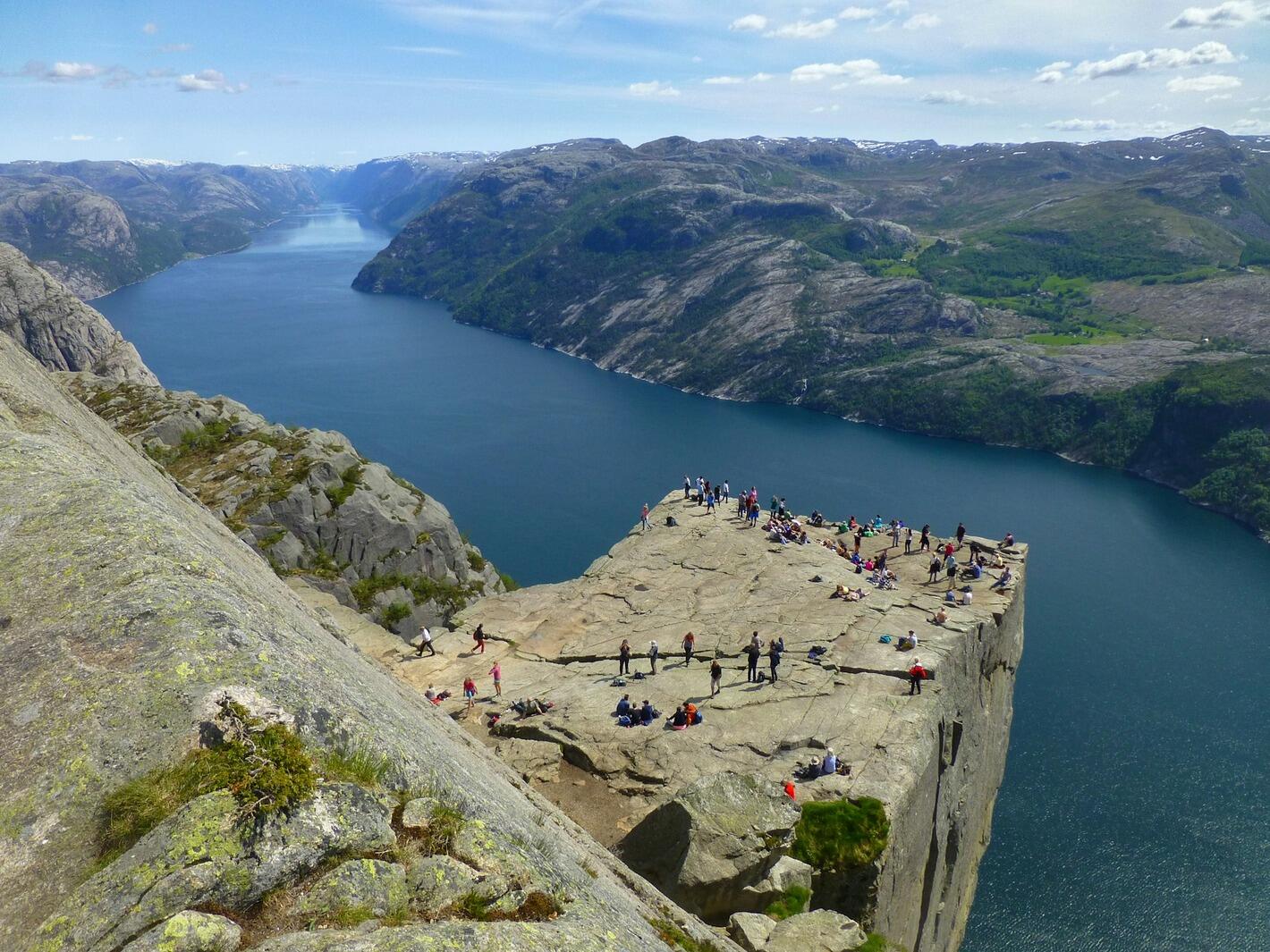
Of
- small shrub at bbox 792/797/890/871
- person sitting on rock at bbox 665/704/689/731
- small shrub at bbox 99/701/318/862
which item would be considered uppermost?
small shrub at bbox 99/701/318/862

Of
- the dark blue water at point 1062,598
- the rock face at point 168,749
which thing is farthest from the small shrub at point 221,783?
the dark blue water at point 1062,598

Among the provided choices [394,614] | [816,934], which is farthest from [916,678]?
[394,614]

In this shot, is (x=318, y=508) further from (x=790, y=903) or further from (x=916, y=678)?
(x=790, y=903)

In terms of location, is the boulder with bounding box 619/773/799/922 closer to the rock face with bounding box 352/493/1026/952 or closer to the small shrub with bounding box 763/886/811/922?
the rock face with bounding box 352/493/1026/952

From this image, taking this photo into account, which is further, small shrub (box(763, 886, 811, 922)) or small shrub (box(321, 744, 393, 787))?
small shrub (box(763, 886, 811, 922))

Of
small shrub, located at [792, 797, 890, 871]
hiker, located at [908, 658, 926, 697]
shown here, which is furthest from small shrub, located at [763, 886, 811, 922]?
hiker, located at [908, 658, 926, 697]

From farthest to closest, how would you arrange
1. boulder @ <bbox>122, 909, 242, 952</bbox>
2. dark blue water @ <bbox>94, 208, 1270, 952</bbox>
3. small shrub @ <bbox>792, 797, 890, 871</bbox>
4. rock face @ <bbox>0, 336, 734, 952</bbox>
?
1. dark blue water @ <bbox>94, 208, 1270, 952</bbox>
2. small shrub @ <bbox>792, 797, 890, 871</bbox>
3. rock face @ <bbox>0, 336, 734, 952</bbox>
4. boulder @ <bbox>122, 909, 242, 952</bbox>

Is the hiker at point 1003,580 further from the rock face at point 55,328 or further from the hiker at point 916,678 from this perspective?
the rock face at point 55,328

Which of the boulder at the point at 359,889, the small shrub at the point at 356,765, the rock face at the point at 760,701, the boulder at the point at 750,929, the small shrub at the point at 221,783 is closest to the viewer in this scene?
the boulder at the point at 359,889
